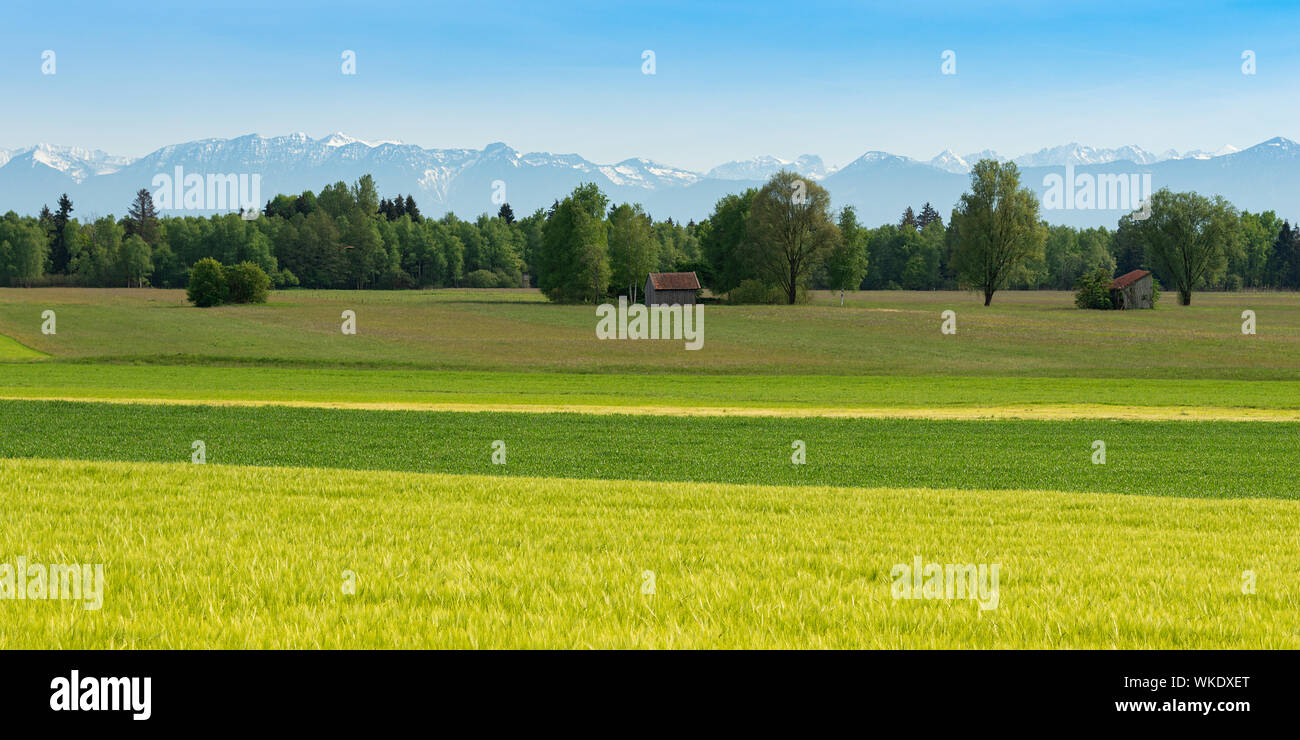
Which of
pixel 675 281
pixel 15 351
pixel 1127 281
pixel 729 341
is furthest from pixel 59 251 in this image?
pixel 1127 281

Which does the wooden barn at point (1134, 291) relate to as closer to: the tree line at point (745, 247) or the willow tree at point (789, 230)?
the tree line at point (745, 247)

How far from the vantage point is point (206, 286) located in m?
104

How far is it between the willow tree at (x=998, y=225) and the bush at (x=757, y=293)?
20.2 meters

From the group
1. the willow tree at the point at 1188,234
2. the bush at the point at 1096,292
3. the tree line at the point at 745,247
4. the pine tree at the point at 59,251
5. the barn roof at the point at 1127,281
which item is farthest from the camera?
the pine tree at the point at 59,251

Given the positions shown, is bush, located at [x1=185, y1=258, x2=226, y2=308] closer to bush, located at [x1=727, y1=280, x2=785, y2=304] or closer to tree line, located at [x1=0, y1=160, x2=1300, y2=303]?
tree line, located at [x1=0, y1=160, x2=1300, y2=303]

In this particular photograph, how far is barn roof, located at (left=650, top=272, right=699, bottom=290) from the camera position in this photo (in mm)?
112250

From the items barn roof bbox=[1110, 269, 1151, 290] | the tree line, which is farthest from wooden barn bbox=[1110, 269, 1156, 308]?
the tree line

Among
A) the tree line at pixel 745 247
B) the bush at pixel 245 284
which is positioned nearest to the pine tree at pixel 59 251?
the tree line at pixel 745 247

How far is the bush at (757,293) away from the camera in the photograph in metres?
109

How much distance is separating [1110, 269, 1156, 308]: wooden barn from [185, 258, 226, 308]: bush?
94.5 meters

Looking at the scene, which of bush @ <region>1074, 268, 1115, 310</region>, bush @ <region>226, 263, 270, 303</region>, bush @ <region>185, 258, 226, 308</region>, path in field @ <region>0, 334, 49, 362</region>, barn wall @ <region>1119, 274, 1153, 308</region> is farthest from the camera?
barn wall @ <region>1119, 274, 1153, 308</region>

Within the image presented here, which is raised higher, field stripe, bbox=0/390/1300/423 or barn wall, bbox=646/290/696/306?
barn wall, bbox=646/290/696/306
